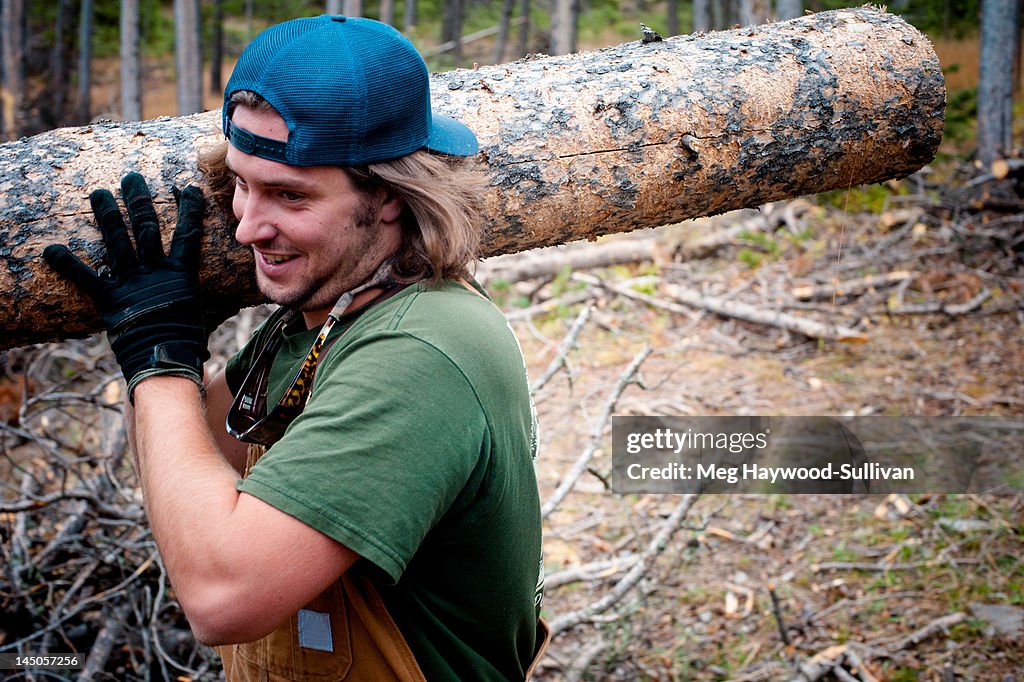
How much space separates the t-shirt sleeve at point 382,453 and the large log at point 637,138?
893 millimetres

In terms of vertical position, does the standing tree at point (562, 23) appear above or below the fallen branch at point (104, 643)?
above

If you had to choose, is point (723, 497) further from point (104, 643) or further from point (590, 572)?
point (104, 643)

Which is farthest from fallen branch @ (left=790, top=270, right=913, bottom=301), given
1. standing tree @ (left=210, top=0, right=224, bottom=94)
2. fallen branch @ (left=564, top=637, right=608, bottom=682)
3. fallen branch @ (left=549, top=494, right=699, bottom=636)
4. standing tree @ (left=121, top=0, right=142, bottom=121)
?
standing tree @ (left=210, top=0, right=224, bottom=94)

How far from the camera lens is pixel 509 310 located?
26.0 feet

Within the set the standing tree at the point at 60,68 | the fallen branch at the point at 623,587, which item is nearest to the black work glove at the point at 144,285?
the fallen branch at the point at 623,587

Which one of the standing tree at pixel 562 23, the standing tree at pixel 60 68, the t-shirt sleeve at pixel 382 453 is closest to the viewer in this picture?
the t-shirt sleeve at pixel 382 453

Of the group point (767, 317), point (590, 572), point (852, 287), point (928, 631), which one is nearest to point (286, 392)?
point (590, 572)

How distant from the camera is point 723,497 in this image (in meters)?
5.07

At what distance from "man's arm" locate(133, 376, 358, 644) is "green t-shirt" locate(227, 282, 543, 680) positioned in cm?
4

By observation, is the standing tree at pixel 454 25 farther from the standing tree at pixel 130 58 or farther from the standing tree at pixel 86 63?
the standing tree at pixel 130 58

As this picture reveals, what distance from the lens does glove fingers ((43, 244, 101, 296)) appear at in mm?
1924

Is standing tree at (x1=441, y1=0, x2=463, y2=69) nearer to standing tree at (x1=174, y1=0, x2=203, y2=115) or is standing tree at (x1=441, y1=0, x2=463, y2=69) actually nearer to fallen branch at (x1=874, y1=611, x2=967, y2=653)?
standing tree at (x1=174, y1=0, x2=203, y2=115)

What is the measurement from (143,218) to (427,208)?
0.74 meters

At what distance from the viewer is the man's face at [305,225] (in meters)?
1.71
